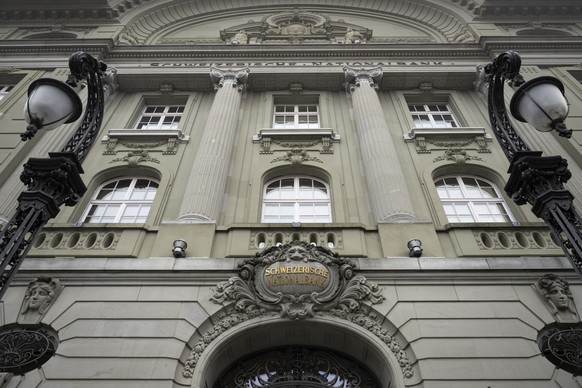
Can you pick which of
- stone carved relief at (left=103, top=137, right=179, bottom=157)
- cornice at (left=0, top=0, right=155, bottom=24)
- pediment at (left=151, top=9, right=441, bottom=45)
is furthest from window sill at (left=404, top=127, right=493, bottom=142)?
cornice at (left=0, top=0, right=155, bottom=24)

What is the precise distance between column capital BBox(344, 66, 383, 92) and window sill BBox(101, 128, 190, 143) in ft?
20.9

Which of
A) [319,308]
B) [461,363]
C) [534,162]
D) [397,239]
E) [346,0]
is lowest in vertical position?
[461,363]

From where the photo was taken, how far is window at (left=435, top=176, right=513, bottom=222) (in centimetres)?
1188

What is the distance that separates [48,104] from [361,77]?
1224 centimetres

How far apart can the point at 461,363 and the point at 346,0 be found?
73.0 feet

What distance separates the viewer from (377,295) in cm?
855

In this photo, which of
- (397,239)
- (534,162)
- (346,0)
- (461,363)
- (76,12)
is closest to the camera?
(534,162)

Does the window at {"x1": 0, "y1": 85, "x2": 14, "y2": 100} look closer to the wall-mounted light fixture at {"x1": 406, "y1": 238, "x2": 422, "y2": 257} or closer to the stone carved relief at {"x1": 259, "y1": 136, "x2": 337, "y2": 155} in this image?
the stone carved relief at {"x1": 259, "y1": 136, "x2": 337, "y2": 155}

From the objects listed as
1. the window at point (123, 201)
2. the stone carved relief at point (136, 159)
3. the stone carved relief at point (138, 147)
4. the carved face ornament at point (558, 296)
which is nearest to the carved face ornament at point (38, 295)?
the window at point (123, 201)

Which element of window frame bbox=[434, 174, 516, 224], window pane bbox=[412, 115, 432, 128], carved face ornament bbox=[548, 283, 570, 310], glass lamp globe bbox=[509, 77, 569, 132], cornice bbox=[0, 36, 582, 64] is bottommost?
carved face ornament bbox=[548, 283, 570, 310]

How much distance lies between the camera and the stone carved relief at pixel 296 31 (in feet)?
69.9

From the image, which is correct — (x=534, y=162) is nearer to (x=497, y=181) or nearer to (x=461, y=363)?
(x=461, y=363)

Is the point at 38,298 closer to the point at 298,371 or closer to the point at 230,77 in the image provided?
the point at 298,371

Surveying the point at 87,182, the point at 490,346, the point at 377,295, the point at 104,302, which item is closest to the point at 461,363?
the point at 490,346
